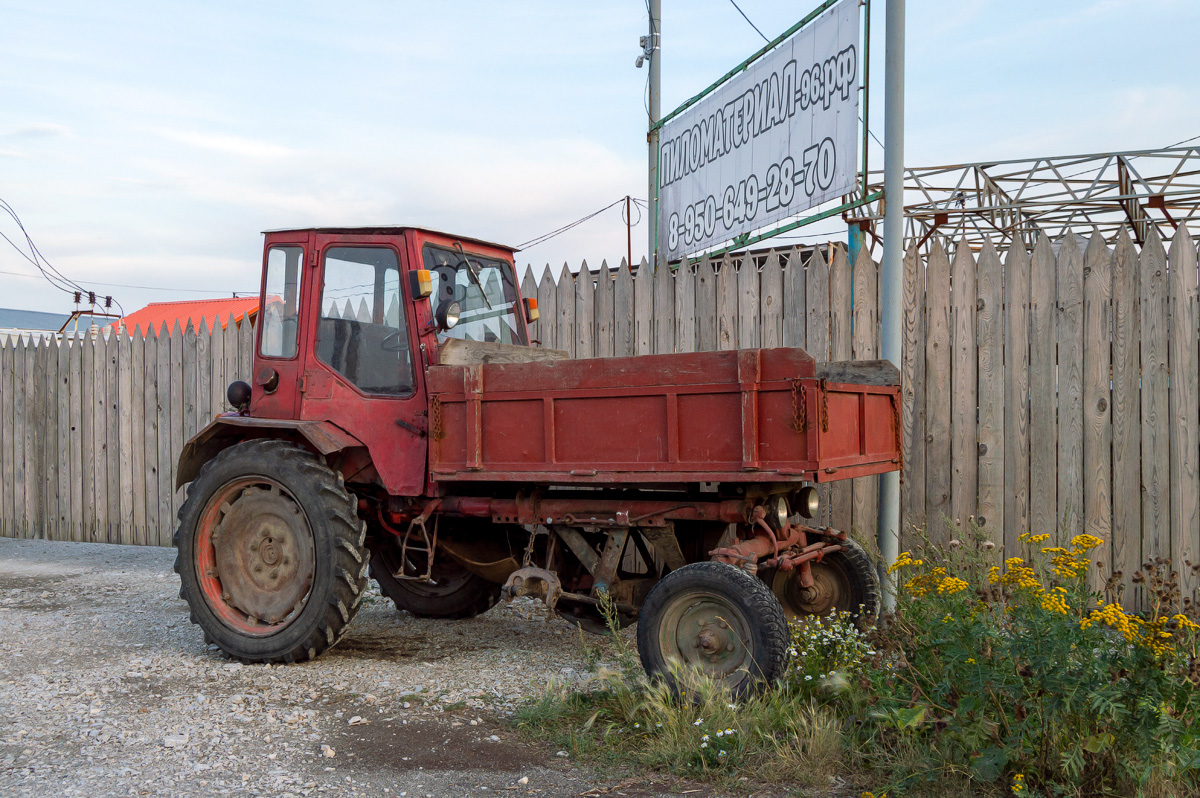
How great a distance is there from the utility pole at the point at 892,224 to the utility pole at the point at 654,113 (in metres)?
3.27

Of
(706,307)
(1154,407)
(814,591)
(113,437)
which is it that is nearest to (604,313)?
(706,307)

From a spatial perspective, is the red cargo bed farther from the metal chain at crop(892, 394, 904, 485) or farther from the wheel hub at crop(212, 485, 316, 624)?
the wheel hub at crop(212, 485, 316, 624)

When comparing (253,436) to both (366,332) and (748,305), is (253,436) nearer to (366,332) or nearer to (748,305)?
(366,332)

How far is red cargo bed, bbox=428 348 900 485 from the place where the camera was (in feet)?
14.5

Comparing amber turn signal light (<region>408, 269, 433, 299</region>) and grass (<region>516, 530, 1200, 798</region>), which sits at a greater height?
amber turn signal light (<region>408, 269, 433, 299</region>)

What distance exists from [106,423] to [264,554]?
17.5 ft

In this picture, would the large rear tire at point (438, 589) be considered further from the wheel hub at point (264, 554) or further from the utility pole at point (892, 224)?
the utility pole at point (892, 224)

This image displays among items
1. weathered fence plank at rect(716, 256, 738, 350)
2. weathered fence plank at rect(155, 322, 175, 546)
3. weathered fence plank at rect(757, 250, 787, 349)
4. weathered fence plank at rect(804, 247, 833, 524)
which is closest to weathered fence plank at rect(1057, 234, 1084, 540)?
weathered fence plank at rect(804, 247, 833, 524)

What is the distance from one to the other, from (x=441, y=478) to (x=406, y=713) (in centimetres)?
131

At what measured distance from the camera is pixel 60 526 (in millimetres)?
10266

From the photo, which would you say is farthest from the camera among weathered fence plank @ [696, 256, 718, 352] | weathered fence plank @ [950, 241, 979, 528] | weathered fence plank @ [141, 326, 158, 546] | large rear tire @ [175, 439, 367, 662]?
weathered fence plank @ [141, 326, 158, 546]

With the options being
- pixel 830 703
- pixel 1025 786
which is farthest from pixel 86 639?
pixel 1025 786

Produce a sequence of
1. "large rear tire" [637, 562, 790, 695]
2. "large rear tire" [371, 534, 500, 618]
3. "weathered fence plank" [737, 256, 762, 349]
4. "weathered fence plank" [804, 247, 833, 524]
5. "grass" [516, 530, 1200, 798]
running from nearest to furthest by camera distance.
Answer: "grass" [516, 530, 1200, 798]
"large rear tire" [637, 562, 790, 695]
"large rear tire" [371, 534, 500, 618]
"weathered fence plank" [804, 247, 833, 524]
"weathered fence plank" [737, 256, 762, 349]

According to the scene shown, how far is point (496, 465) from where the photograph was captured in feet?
17.0
